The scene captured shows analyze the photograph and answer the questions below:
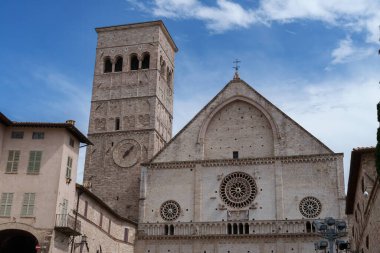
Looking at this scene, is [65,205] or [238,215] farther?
[238,215]

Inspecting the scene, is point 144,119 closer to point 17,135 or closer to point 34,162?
point 17,135

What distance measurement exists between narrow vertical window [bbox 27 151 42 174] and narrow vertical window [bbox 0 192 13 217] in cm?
155

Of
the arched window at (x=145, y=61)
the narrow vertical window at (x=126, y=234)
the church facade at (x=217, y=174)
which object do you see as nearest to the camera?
the church facade at (x=217, y=174)

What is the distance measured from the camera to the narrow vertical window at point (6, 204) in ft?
92.4

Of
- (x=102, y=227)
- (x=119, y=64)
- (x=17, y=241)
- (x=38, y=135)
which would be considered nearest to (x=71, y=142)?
(x=38, y=135)

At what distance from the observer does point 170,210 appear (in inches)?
1634

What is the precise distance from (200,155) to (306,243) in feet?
33.1

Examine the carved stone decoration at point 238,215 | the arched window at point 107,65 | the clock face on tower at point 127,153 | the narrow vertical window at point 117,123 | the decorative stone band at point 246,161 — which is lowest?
the carved stone decoration at point 238,215

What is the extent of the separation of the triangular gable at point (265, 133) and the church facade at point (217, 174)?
76 mm

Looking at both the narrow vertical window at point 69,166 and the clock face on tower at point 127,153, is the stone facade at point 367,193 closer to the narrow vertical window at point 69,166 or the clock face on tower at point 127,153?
the narrow vertical window at point 69,166

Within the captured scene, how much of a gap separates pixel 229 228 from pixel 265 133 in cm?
764

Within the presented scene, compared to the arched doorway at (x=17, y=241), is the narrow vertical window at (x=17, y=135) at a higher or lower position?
higher

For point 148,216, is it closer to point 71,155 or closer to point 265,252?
point 265,252

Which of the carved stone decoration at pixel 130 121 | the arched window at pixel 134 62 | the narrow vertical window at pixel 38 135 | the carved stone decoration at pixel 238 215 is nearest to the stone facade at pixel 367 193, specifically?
the carved stone decoration at pixel 238 215
